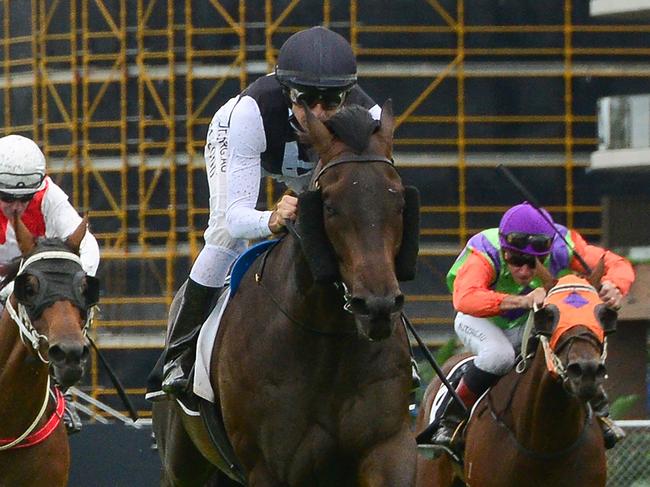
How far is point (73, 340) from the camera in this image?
8.62 meters

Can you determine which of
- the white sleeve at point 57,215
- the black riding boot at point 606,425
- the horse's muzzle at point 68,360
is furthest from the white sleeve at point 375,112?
the black riding boot at point 606,425

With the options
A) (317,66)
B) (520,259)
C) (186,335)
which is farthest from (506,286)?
(317,66)

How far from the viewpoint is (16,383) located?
9625 mm

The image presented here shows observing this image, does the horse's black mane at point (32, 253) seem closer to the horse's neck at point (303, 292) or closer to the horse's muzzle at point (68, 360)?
the horse's muzzle at point (68, 360)

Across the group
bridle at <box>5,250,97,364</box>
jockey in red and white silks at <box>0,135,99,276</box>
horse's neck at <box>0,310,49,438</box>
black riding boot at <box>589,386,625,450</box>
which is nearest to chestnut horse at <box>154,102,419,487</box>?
bridle at <box>5,250,97,364</box>

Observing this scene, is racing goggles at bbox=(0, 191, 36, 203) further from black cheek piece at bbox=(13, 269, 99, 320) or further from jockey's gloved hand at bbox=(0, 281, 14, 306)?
black cheek piece at bbox=(13, 269, 99, 320)

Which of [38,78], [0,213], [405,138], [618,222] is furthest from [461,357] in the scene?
[38,78]

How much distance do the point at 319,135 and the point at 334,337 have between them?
2.60 ft

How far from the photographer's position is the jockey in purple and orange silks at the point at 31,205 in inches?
389

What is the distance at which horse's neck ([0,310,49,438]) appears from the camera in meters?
9.54

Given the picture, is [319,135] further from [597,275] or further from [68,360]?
[597,275]

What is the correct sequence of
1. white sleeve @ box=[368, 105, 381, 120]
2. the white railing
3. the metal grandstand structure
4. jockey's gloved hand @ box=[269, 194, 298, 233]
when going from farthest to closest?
the metal grandstand structure
the white railing
white sleeve @ box=[368, 105, 381, 120]
jockey's gloved hand @ box=[269, 194, 298, 233]

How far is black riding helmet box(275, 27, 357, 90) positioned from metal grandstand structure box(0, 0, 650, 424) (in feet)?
62.5

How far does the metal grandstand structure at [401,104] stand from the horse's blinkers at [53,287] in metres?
18.3
